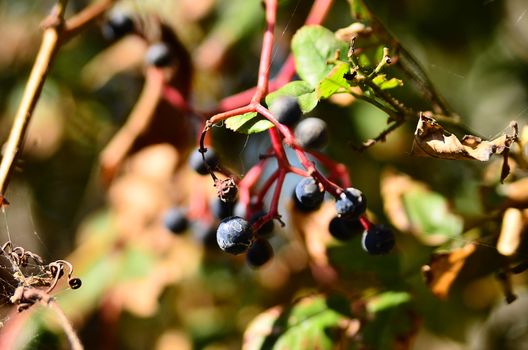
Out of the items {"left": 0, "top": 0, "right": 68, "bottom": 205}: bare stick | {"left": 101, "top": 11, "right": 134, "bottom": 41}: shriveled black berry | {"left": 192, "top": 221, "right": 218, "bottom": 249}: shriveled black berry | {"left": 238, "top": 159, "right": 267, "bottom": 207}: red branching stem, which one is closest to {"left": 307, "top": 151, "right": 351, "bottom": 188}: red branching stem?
{"left": 238, "top": 159, "right": 267, "bottom": 207}: red branching stem

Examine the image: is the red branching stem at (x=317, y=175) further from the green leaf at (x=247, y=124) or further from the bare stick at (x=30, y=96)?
the bare stick at (x=30, y=96)

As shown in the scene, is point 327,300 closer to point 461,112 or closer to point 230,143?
point 230,143

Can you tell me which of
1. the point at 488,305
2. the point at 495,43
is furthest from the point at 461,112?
the point at 488,305

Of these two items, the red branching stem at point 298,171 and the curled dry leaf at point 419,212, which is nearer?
the red branching stem at point 298,171

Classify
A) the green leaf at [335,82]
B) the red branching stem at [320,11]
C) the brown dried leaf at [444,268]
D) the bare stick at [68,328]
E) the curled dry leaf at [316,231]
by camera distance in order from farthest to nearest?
the curled dry leaf at [316,231], the red branching stem at [320,11], the brown dried leaf at [444,268], the green leaf at [335,82], the bare stick at [68,328]

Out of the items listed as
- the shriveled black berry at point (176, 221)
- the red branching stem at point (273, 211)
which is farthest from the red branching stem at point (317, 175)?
the shriveled black berry at point (176, 221)

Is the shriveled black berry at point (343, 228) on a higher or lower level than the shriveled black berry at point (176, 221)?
higher

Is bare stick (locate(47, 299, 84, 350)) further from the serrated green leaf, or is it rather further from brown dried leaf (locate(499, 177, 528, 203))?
brown dried leaf (locate(499, 177, 528, 203))
